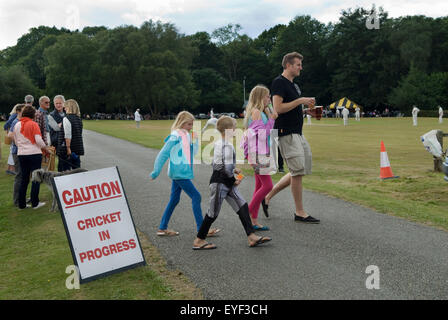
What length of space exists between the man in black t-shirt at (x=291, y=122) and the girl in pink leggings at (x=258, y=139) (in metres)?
0.16

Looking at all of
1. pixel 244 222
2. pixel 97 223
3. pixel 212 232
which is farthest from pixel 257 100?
pixel 97 223

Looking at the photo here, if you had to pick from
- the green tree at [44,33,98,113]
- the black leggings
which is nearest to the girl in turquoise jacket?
the black leggings

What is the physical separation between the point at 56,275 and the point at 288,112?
378cm

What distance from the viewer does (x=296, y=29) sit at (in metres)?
98.1

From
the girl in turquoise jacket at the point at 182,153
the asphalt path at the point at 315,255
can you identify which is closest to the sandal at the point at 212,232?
the asphalt path at the point at 315,255

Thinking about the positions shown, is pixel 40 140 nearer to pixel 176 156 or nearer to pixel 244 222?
pixel 176 156

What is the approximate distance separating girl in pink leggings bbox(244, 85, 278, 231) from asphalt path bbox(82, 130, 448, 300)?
0.51 metres

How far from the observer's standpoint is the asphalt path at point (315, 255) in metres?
4.16

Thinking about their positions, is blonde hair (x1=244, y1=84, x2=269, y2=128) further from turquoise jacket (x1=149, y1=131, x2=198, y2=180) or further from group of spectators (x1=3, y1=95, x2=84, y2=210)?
group of spectators (x1=3, y1=95, x2=84, y2=210)

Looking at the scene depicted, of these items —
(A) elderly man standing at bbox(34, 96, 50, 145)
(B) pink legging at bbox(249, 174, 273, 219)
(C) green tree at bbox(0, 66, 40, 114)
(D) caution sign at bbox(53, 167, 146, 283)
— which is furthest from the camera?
(C) green tree at bbox(0, 66, 40, 114)

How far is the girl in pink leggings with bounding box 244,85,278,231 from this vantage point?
6359mm

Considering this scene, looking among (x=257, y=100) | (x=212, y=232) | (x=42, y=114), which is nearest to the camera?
(x=212, y=232)

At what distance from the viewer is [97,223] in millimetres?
4816
